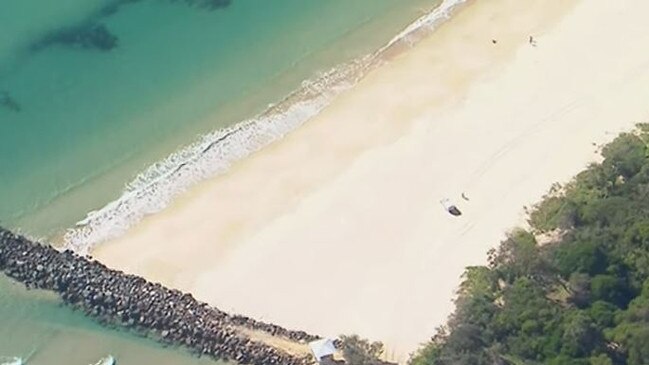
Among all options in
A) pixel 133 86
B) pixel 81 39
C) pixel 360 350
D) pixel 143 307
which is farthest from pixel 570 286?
pixel 81 39

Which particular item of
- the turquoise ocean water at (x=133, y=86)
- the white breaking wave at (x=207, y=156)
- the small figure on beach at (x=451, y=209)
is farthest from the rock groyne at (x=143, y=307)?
the small figure on beach at (x=451, y=209)

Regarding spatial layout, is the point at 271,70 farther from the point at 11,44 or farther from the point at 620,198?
the point at 620,198

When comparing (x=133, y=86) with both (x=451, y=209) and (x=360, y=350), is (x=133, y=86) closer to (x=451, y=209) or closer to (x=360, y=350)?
(x=451, y=209)

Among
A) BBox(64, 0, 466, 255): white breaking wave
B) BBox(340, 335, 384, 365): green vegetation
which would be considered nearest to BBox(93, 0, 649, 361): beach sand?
BBox(64, 0, 466, 255): white breaking wave

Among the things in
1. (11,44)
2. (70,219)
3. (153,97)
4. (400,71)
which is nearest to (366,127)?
(400,71)

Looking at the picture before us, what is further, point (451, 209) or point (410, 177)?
point (410, 177)

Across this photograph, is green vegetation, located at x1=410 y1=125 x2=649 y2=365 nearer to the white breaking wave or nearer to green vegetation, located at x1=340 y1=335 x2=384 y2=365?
green vegetation, located at x1=340 y1=335 x2=384 y2=365
